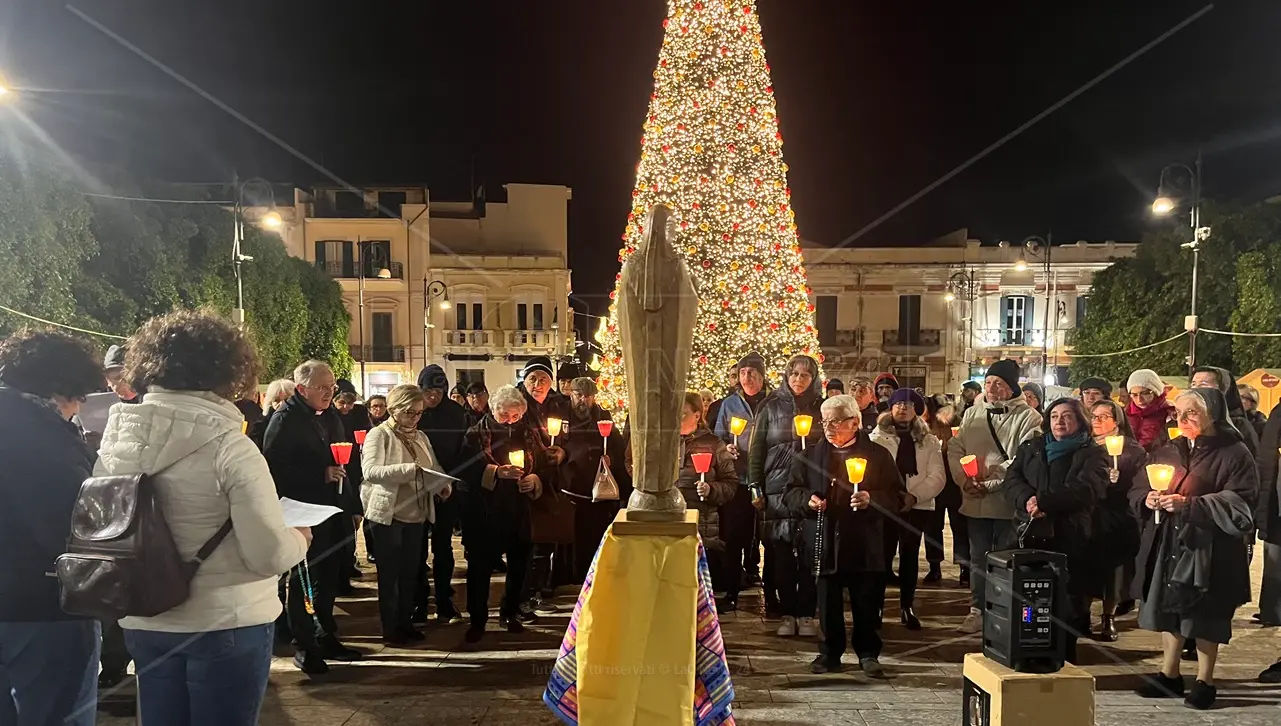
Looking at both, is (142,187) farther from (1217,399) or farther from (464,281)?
(1217,399)

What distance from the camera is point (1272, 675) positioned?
5359 mm

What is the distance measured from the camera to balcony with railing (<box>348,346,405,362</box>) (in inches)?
1596

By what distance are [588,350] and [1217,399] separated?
140 feet

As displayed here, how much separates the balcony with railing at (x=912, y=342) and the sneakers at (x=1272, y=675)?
35570 millimetres

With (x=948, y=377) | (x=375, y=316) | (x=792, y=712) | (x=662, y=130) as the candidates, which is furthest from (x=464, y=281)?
(x=792, y=712)

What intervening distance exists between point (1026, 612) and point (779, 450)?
2.81 metres

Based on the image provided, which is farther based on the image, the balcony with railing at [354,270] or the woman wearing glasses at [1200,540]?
the balcony with railing at [354,270]

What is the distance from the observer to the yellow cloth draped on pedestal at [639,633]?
314 centimetres

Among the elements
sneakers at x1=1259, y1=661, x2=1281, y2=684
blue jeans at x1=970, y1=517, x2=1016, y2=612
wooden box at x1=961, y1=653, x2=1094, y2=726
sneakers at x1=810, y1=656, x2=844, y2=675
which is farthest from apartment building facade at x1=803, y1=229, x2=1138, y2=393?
wooden box at x1=961, y1=653, x2=1094, y2=726

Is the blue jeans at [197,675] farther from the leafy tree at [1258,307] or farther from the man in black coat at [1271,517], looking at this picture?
the leafy tree at [1258,307]

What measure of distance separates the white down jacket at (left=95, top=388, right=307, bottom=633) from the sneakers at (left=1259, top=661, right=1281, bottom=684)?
20.7 ft

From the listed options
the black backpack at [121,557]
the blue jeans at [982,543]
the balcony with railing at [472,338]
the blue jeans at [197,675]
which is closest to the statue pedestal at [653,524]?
the blue jeans at [197,675]

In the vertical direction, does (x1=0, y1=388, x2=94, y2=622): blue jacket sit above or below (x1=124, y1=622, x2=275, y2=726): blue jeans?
above

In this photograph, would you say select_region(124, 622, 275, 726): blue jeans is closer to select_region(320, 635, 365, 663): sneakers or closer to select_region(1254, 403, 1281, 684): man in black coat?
select_region(320, 635, 365, 663): sneakers
